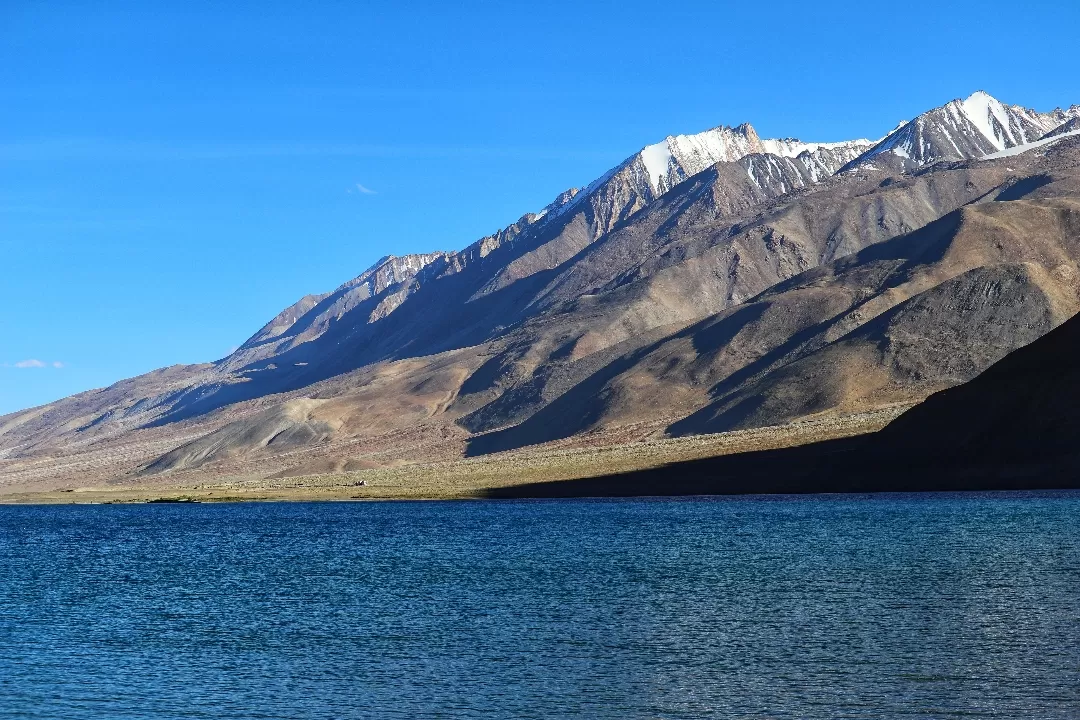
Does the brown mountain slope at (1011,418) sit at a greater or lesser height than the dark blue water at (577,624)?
greater

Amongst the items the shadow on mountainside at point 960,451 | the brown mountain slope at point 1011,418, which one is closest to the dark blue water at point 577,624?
the shadow on mountainside at point 960,451

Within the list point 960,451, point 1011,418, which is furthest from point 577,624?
point 1011,418

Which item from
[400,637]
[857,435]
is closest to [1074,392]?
[857,435]

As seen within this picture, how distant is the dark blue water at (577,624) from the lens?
30.8 meters

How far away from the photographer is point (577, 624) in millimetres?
41875

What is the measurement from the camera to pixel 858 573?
170ft

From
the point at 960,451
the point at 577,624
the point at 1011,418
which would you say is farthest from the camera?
the point at 960,451

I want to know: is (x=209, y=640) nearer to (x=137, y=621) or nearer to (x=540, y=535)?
(x=137, y=621)

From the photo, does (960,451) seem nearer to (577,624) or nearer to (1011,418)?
(1011,418)

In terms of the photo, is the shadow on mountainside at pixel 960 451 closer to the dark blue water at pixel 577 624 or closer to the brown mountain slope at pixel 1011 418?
the brown mountain slope at pixel 1011 418

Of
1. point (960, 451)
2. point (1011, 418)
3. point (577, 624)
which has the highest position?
point (1011, 418)

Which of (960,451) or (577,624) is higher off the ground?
(960,451)

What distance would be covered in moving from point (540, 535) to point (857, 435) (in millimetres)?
60719

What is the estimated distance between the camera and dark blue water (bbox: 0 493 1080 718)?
101 ft
